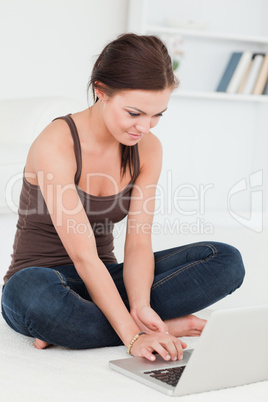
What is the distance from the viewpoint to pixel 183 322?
1625mm

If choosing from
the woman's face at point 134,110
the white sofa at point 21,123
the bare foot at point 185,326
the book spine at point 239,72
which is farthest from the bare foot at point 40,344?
the book spine at point 239,72

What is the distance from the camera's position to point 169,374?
1.23 m

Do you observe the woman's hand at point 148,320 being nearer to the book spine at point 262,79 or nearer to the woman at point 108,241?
the woman at point 108,241

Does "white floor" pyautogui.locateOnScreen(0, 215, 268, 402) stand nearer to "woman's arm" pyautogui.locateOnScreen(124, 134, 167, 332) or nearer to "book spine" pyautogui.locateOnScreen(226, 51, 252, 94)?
"woman's arm" pyautogui.locateOnScreen(124, 134, 167, 332)

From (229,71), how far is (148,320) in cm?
300

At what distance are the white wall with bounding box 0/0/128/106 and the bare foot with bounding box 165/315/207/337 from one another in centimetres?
255

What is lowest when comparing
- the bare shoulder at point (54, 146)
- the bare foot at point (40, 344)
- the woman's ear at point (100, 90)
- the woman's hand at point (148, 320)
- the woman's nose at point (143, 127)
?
the bare foot at point (40, 344)

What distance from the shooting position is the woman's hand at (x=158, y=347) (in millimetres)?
1296

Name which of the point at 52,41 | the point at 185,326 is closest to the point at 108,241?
the point at 185,326

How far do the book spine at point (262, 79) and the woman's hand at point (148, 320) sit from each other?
2.97 meters

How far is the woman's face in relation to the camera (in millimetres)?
1408

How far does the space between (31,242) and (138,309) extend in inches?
13.6

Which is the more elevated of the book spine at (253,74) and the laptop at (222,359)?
the laptop at (222,359)

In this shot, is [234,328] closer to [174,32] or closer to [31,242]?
[31,242]
